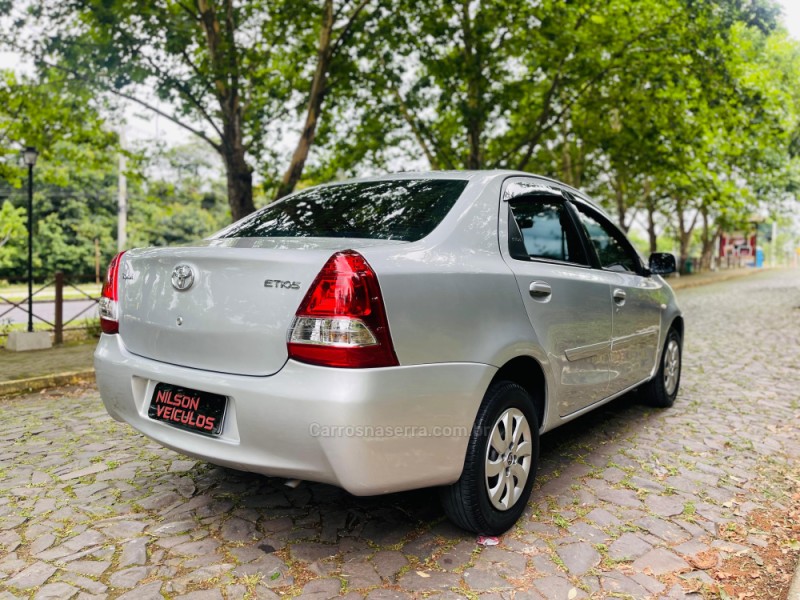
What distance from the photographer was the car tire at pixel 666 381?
504 cm

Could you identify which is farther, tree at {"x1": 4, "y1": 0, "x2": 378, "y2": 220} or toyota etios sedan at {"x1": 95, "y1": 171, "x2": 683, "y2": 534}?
tree at {"x1": 4, "y1": 0, "x2": 378, "y2": 220}

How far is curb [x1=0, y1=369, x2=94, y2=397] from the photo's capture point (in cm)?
612

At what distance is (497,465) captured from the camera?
2787 millimetres

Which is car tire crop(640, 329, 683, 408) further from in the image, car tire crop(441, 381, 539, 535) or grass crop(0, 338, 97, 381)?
grass crop(0, 338, 97, 381)

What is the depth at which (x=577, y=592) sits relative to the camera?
2387mm

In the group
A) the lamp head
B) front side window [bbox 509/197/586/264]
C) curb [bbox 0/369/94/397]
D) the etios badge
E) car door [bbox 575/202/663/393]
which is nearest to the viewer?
the etios badge

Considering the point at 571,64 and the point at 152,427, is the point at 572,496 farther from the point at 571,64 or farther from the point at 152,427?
the point at 571,64

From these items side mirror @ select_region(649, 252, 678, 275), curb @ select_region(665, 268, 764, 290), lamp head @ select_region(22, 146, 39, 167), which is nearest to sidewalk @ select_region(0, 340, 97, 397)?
lamp head @ select_region(22, 146, 39, 167)

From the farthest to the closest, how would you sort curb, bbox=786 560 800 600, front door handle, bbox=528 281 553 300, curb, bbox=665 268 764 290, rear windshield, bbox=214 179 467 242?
1. curb, bbox=665 268 764 290
2. front door handle, bbox=528 281 553 300
3. rear windshield, bbox=214 179 467 242
4. curb, bbox=786 560 800 600

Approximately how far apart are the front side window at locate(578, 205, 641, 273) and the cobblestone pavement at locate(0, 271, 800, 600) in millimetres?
1257

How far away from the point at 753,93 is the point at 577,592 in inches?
487

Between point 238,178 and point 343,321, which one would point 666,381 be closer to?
point 343,321

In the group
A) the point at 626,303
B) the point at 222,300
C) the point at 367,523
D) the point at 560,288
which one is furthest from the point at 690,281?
the point at 222,300

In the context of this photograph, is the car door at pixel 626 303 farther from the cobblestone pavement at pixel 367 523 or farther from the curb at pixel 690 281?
the curb at pixel 690 281
